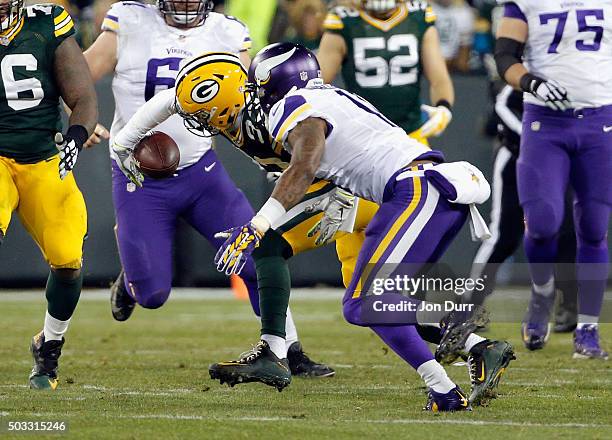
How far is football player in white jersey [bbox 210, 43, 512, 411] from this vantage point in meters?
4.22

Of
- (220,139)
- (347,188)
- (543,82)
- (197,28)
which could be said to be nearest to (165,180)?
(197,28)

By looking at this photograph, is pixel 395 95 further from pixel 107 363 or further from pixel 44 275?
pixel 44 275

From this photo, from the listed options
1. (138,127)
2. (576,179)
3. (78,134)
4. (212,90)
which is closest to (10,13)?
(78,134)

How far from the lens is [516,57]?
6.23 meters

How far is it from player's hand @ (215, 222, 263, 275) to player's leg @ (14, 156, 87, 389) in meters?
1.15

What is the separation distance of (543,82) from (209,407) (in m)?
2.46

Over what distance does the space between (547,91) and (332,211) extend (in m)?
1.56

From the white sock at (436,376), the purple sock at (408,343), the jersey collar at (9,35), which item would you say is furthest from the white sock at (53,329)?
the white sock at (436,376)

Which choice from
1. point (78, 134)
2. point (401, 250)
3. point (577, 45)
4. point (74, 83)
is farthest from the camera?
point (577, 45)

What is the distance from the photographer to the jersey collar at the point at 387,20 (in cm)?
674

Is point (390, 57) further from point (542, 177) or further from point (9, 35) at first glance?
point (9, 35)

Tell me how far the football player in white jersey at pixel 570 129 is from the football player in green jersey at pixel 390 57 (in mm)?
600

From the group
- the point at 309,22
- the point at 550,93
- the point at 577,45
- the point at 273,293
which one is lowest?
the point at 309,22

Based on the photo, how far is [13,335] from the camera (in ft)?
24.0
